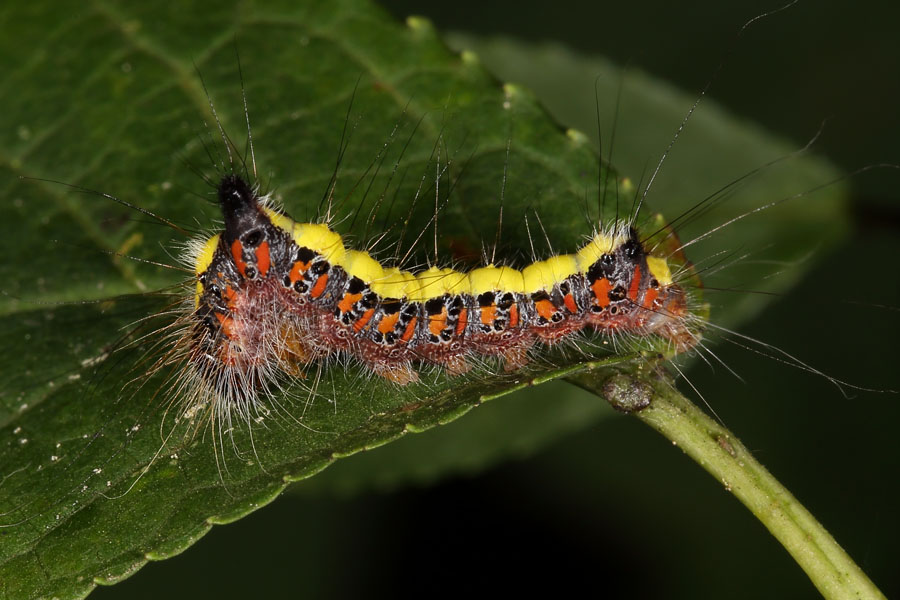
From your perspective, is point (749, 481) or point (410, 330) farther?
point (410, 330)

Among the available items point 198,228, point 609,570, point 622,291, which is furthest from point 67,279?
point 609,570

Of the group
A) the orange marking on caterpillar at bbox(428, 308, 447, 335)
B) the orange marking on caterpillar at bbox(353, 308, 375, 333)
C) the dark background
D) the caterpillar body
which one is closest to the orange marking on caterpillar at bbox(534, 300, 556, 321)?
the caterpillar body

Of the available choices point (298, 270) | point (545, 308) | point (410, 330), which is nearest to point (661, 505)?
point (545, 308)

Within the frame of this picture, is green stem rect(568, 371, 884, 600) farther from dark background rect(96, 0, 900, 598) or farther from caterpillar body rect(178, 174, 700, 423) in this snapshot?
dark background rect(96, 0, 900, 598)

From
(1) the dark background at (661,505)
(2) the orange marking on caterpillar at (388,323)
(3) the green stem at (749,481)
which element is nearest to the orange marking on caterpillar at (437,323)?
(2) the orange marking on caterpillar at (388,323)

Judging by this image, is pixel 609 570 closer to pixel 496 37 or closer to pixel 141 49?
pixel 496 37

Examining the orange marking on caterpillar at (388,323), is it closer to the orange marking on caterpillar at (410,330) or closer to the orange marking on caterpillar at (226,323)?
the orange marking on caterpillar at (410,330)

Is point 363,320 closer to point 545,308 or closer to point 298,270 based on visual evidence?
point 298,270
